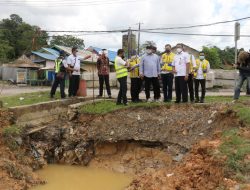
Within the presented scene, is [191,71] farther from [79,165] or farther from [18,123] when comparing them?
[18,123]

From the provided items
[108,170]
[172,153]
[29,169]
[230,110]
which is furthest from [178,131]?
[29,169]

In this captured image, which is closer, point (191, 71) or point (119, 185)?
point (119, 185)

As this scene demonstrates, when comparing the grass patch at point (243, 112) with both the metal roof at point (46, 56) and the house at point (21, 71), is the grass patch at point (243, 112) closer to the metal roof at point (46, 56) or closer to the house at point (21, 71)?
the house at point (21, 71)

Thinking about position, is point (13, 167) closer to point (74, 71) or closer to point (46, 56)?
point (74, 71)

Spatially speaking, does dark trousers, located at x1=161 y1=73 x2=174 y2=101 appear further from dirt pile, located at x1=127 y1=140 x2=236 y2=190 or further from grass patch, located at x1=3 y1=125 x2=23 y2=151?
grass patch, located at x1=3 y1=125 x2=23 y2=151

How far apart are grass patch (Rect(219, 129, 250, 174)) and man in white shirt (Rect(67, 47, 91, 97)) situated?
5.99 m

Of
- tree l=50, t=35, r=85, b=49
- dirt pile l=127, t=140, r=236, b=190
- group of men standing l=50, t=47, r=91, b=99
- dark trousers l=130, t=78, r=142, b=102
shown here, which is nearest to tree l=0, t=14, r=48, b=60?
tree l=50, t=35, r=85, b=49

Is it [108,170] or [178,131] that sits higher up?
[178,131]

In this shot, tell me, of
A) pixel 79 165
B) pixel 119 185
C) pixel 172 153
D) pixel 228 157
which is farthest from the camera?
pixel 79 165

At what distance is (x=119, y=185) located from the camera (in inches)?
329

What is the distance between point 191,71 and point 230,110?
2.75m

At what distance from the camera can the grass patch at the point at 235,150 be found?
19.5ft

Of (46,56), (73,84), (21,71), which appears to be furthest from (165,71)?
(46,56)

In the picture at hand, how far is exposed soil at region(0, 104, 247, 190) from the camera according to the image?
8805 millimetres
